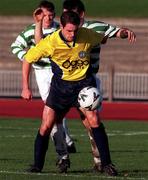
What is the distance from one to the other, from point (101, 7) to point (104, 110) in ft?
80.8

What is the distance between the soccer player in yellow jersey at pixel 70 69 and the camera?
11.7 metres

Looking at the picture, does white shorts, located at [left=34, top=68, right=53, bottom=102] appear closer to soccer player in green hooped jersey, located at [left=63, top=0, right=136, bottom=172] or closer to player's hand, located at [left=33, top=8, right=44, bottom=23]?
player's hand, located at [left=33, top=8, right=44, bottom=23]

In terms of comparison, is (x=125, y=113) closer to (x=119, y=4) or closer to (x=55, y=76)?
(x=55, y=76)

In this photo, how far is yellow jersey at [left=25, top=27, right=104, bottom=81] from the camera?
11711 mm

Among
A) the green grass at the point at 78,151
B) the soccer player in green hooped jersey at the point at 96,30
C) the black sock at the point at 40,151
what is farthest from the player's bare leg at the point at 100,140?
the black sock at the point at 40,151

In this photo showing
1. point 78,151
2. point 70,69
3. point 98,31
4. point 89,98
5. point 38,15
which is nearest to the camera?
point 89,98

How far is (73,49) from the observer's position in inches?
461

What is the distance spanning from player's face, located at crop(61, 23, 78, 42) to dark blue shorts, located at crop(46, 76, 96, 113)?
528 mm

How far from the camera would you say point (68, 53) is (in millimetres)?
11711

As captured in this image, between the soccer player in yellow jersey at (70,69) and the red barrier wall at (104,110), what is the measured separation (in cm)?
1067

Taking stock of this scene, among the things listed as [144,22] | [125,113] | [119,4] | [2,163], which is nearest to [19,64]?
[144,22]

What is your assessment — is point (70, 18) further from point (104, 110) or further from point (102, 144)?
point (104, 110)

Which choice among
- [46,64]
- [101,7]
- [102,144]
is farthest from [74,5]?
[101,7]

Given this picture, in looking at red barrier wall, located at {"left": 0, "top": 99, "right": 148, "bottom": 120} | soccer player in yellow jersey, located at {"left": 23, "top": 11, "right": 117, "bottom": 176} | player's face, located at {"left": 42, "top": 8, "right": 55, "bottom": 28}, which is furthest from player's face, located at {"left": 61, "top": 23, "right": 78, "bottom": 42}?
red barrier wall, located at {"left": 0, "top": 99, "right": 148, "bottom": 120}
